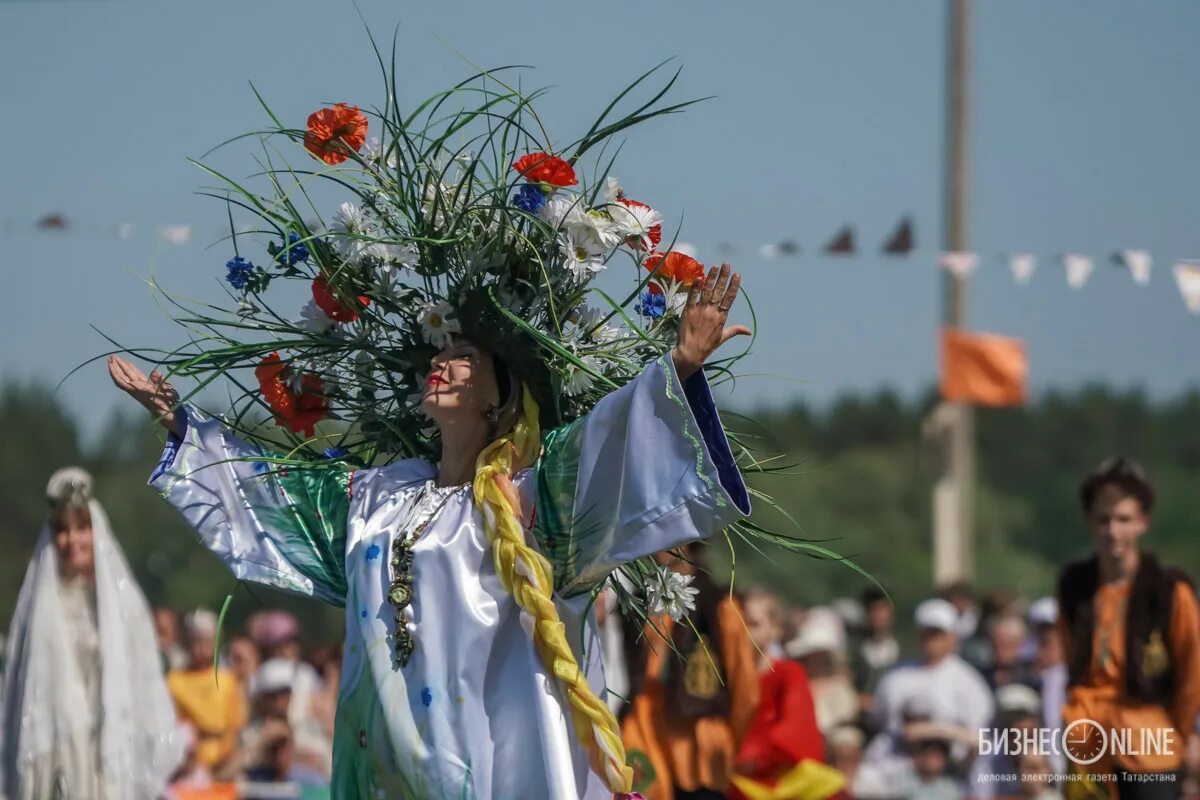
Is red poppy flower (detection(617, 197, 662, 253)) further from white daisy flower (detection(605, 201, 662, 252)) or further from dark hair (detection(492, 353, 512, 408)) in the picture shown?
dark hair (detection(492, 353, 512, 408))

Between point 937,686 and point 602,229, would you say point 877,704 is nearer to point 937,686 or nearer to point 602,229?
point 937,686

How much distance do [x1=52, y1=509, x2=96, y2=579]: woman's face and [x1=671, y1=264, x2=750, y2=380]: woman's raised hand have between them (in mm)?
3249

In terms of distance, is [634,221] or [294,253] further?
[294,253]

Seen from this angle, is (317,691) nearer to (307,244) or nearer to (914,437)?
(307,244)

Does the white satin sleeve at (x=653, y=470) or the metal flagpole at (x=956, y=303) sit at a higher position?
the metal flagpole at (x=956, y=303)

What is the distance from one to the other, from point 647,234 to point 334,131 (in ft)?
2.66

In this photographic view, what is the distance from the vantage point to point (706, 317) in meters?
4.13

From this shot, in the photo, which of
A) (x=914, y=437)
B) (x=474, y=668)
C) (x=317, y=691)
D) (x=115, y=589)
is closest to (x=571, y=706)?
(x=474, y=668)

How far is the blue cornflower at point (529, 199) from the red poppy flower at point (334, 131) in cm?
49

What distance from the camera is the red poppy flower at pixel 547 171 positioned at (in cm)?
459

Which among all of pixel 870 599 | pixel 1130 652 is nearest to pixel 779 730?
pixel 1130 652

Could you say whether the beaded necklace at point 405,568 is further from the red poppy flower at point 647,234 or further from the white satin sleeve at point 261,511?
the red poppy flower at point 647,234

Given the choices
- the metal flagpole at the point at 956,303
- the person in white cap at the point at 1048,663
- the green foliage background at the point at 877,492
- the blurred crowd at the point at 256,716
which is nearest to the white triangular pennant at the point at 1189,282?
the person in white cap at the point at 1048,663

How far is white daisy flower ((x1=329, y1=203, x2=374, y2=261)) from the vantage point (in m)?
4.73
